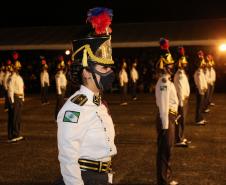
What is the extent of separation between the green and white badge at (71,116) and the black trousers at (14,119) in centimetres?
905

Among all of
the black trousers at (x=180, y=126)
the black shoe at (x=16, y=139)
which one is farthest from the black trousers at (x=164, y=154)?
the black shoe at (x=16, y=139)

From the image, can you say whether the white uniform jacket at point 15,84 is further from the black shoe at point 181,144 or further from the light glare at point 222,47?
the light glare at point 222,47

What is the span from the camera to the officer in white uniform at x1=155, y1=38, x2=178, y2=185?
7.30 metres

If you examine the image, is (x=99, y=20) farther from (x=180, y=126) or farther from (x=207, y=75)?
(x=207, y=75)

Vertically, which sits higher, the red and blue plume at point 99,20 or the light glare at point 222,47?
the light glare at point 222,47

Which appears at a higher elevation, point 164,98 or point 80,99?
point 80,99

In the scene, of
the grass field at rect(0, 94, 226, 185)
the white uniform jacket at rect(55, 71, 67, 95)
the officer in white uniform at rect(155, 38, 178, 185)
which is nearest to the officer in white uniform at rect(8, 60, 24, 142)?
the grass field at rect(0, 94, 226, 185)

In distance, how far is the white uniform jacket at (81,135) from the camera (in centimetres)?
347

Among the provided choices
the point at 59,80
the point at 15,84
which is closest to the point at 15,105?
the point at 15,84

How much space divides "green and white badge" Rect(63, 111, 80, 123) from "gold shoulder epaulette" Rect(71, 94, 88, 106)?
12cm

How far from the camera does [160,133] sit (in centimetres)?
745

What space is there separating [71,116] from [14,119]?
913cm

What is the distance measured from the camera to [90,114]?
368 cm

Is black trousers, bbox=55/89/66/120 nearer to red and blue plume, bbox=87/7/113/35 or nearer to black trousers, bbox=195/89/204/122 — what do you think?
black trousers, bbox=195/89/204/122
